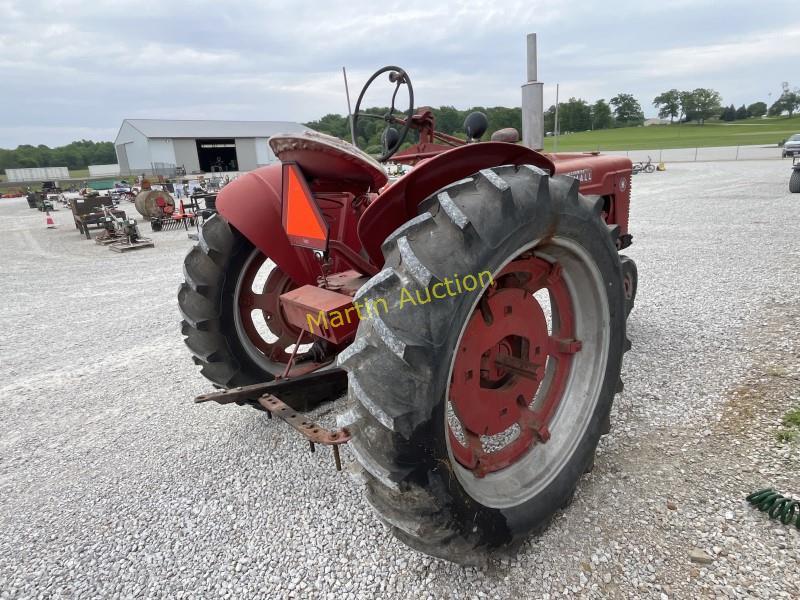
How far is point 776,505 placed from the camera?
187 cm

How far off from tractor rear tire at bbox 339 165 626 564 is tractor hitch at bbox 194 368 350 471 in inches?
15.3

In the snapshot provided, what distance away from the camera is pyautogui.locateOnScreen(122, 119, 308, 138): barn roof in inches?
1903

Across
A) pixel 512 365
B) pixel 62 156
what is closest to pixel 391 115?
pixel 512 365

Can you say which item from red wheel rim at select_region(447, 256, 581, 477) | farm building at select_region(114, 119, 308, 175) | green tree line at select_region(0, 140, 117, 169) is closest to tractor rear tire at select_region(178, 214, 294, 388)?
red wheel rim at select_region(447, 256, 581, 477)

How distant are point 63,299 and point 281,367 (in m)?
5.36

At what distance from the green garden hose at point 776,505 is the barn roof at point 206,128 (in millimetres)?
49587

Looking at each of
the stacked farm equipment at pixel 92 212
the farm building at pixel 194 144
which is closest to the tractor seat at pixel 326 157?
the stacked farm equipment at pixel 92 212

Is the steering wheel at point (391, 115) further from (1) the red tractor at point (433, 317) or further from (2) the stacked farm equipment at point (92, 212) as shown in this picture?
(2) the stacked farm equipment at point (92, 212)

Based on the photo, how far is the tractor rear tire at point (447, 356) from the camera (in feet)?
4.48

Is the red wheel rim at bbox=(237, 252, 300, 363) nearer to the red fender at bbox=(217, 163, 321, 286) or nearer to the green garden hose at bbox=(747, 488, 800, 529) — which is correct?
the red fender at bbox=(217, 163, 321, 286)

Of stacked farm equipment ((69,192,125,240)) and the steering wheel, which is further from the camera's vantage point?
stacked farm equipment ((69,192,125,240))

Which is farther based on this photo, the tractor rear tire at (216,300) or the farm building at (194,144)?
the farm building at (194,144)

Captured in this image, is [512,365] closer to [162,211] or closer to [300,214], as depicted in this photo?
[300,214]

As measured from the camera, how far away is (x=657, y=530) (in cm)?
186
